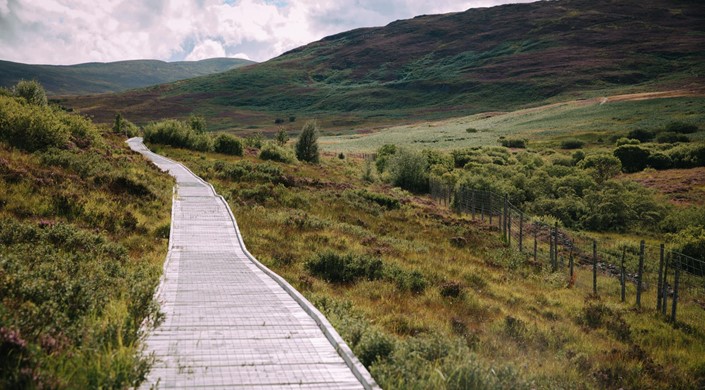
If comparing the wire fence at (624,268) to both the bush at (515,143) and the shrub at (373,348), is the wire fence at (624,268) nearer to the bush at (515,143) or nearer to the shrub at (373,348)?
the shrub at (373,348)

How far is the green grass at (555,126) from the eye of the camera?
74.8 metres

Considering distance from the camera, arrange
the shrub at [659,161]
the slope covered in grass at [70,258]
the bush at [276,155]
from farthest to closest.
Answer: the shrub at [659,161], the bush at [276,155], the slope covered in grass at [70,258]

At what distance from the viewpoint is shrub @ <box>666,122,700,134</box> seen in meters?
67.1

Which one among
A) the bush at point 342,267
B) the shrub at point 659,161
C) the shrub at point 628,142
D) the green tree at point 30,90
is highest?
the green tree at point 30,90

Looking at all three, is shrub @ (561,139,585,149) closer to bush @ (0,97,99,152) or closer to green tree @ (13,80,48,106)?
bush @ (0,97,99,152)

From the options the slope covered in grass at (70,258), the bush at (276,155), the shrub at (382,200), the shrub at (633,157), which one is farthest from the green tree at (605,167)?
the slope covered in grass at (70,258)

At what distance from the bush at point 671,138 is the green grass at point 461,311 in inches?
2062

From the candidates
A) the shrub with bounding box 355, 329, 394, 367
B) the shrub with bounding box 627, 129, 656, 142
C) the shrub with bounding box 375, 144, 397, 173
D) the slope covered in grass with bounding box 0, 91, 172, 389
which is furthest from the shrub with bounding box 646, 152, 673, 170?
the shrub with bounding box 355, 329, 394, 367

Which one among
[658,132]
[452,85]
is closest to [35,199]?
[658,132]

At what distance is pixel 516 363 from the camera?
848 cm

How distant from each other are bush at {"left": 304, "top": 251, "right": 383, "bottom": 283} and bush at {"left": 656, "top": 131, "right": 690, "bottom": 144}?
210ft

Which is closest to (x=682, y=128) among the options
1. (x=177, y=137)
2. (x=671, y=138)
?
(x=671, y=138)

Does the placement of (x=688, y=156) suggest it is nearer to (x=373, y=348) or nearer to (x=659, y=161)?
(x=659, y=161)

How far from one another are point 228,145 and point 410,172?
19081 millimetres
